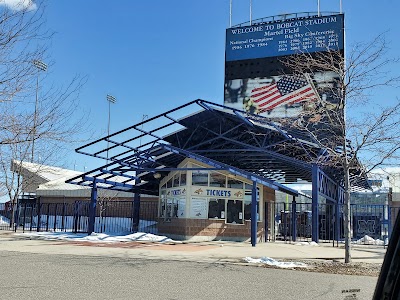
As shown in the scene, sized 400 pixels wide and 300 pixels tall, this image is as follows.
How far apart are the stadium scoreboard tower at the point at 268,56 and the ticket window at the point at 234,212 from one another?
7.61 meters

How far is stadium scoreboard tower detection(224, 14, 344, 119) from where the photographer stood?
28969 millimetres

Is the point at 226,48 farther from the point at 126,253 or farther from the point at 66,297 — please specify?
the point at 66,297

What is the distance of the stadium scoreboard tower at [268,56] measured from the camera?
2897cm

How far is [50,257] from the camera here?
1305cm

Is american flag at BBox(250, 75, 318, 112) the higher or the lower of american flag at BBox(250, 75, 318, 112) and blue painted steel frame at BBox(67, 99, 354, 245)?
the higher

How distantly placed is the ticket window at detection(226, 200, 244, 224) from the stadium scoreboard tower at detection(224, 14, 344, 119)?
7606mm

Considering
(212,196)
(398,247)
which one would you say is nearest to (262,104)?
(212,196)

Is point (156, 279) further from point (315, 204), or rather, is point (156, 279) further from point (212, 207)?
point (212, 207)

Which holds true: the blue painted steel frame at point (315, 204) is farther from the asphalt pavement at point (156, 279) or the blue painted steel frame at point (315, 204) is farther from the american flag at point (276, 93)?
the asphalt pavement at point (156, 279)

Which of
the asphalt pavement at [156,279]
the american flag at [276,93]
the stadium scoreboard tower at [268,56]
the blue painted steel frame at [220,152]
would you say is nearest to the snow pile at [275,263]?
the asphalt pavement at [156,279]

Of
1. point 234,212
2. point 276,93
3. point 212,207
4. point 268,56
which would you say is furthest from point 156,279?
point 268,56

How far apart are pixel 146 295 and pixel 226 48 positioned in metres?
29.1

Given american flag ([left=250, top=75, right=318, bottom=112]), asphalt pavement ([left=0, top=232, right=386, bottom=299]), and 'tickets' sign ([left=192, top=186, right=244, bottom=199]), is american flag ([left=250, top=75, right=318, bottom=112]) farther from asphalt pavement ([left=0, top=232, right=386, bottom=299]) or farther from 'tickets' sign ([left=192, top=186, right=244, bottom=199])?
asphalt pavement ([left=0, top=232, right=386, bottom=299])

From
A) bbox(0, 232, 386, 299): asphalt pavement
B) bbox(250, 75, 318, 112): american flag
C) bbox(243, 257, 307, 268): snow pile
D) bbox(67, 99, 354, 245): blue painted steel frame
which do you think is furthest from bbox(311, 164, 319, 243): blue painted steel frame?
bbox(243, 257, 307, 268): snow pile
